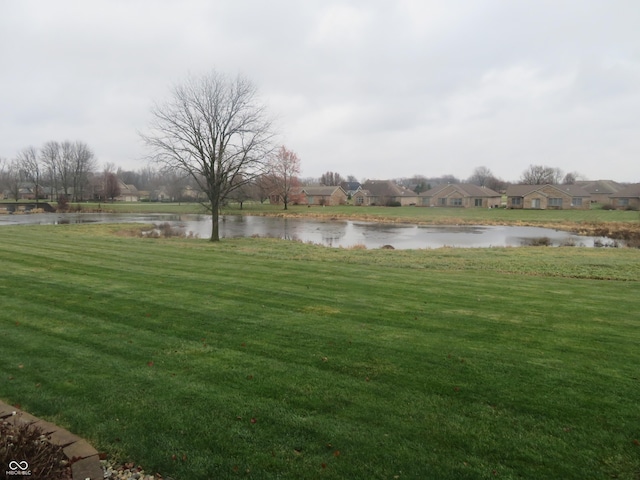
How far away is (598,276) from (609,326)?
801cm

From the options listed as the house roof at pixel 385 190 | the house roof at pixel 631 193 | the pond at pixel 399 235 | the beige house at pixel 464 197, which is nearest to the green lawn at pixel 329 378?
the pond at pixel 399 235

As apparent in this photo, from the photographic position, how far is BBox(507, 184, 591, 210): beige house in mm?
76875

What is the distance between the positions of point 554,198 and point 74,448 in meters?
86.9

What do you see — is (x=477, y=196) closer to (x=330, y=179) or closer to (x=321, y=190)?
(x=321, y=190)

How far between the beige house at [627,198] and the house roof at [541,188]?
844 centimetres

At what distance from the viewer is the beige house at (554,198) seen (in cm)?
7688

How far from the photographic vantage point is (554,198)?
77.6 m

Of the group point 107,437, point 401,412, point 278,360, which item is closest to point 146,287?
point 278,360

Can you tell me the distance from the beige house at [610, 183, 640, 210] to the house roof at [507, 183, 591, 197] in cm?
844

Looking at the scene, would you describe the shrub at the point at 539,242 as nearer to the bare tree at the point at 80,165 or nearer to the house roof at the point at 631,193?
the house roof at the point at 631,193

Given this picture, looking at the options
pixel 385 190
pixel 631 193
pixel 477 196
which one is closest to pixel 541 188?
pixel 477 196

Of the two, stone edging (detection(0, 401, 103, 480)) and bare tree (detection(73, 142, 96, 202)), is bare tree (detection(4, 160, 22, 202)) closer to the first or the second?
bare tree (detection(73, 142, 96, 202))

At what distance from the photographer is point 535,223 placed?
174ft

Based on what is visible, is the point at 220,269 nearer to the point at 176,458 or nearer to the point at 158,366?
the point at 158,366
